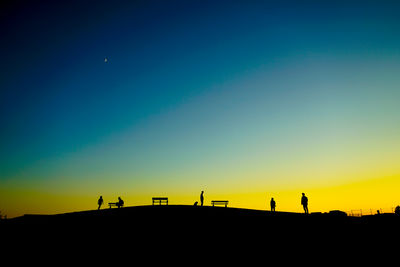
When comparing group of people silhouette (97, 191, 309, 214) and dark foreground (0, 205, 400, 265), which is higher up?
group of people silhouette (97, 191, 309, 214)

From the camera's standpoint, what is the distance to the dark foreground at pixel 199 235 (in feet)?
40.9

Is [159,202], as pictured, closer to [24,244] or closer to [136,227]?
[136,227]

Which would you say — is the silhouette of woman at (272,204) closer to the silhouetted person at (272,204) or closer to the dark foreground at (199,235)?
the silhouetted person at (272,204)

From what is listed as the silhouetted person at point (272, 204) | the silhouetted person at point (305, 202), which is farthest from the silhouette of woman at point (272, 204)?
the silhouetted person at point (305, 202)

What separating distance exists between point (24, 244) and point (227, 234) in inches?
497

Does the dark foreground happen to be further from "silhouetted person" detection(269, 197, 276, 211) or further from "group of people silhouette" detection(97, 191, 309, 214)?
"silhouetted person" detection(269, 197, 276, 211)

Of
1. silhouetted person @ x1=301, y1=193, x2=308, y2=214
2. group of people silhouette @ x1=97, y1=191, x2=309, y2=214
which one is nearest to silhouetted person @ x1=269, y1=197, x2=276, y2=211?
group of people silhouette @ x1=97, y1=191, x2=309, y2=214

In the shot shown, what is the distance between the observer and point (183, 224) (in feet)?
51.3

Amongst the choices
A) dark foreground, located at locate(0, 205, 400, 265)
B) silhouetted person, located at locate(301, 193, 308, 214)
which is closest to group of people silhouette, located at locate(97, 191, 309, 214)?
silhouetted person, located at locate(301, 193, 308, 214)

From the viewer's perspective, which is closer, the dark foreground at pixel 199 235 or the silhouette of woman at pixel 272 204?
the dark foreground at pixel 199 235

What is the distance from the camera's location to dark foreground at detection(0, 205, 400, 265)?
40.9 feet

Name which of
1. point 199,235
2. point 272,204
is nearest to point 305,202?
point 272,204

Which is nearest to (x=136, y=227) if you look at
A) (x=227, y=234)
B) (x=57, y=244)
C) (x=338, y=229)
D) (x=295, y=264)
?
(x=57, y=244)

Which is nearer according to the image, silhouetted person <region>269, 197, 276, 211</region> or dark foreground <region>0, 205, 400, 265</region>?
dark foreground <region>0, 205, 400, 265</region>
